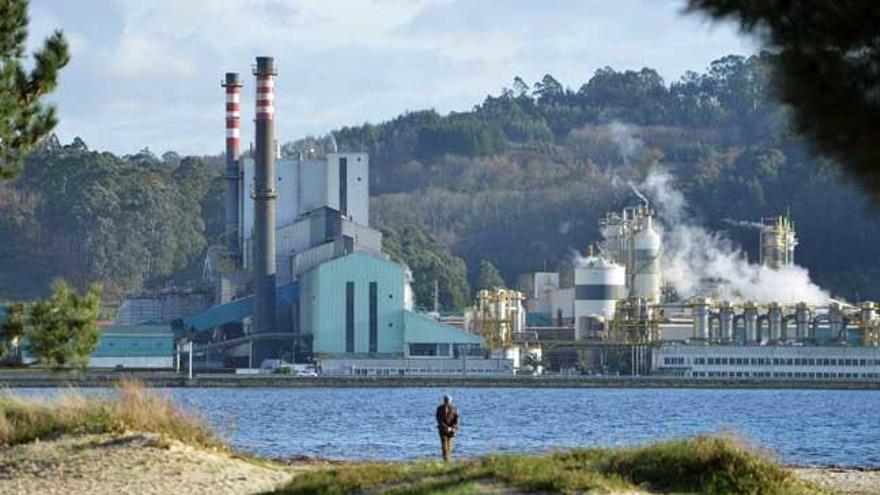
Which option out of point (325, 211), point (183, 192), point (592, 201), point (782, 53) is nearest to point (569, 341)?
point (325, 211)

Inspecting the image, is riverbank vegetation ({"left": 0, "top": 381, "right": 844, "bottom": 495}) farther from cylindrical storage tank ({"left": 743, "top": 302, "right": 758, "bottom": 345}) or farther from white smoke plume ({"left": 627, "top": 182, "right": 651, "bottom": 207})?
white smoke plume ({"left": 627, "top": 182, "right": 651, "bottom": 207})

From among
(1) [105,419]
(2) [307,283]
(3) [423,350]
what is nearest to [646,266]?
(3) [423,350]

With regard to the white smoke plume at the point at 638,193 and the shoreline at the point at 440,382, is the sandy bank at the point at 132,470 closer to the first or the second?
the shoreline at the point at 440,382

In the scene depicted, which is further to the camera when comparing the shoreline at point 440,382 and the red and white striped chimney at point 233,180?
the red and white striped chimney at point 233,180

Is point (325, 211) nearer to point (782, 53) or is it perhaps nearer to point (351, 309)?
point (351, 309)

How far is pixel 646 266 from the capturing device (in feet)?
372

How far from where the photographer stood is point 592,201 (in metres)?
153

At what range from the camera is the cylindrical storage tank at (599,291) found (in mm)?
108500

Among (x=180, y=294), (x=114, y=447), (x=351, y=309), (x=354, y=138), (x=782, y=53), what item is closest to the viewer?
(x=782, y=53)

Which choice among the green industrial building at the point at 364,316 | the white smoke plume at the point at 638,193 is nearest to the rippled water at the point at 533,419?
the green industrial building at the point at 364,316

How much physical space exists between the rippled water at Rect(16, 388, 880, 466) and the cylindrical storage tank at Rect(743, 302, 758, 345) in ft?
20.1

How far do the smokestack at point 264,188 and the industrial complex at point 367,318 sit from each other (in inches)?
2.9

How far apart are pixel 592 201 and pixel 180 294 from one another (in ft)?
166

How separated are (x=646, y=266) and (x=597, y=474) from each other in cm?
9236
